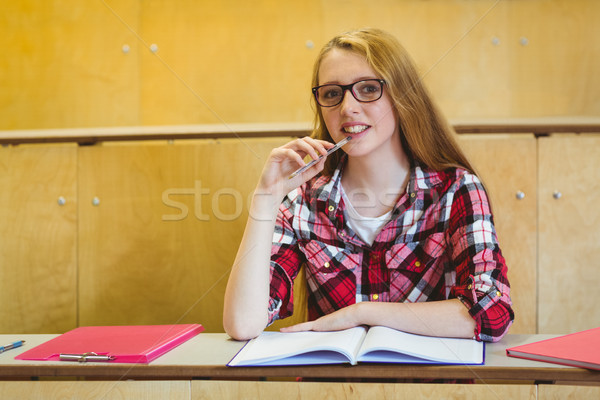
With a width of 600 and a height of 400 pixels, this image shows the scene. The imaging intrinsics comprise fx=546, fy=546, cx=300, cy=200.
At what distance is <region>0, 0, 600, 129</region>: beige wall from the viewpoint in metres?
1.65

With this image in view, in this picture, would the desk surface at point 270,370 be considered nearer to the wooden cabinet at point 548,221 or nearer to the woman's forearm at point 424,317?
the woman's forearm at point 424,317

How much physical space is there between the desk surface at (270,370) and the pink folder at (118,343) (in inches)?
0.7

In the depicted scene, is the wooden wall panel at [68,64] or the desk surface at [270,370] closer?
the desk surface at [270,370]

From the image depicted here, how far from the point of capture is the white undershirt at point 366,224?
1076 mm

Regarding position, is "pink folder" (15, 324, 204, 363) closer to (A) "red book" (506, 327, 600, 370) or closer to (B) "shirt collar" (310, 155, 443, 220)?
(B) "shirt collar" (310, 155, 443, 220)

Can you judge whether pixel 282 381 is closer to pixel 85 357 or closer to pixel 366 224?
pixel 85 357

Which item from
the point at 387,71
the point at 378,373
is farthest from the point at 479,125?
the point at 378,373

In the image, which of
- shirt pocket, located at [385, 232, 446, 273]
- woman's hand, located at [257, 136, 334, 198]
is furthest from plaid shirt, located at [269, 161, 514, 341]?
woman's hand, located at [257, 136, 334, 198]

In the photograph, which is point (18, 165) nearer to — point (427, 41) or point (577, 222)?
point (427, 41)

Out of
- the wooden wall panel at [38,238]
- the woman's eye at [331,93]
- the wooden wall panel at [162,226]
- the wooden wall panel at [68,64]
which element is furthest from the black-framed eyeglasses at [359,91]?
the wooden wall panel at [68,64]

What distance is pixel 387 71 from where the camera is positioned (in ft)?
3.43

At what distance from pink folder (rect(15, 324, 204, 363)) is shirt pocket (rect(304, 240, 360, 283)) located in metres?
0.26

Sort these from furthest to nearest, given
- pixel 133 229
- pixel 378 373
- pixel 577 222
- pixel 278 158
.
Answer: pixel 133 229 < pixel 577 222 < pixel 278 158 < pixel 378 373

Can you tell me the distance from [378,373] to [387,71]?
0.58 m
